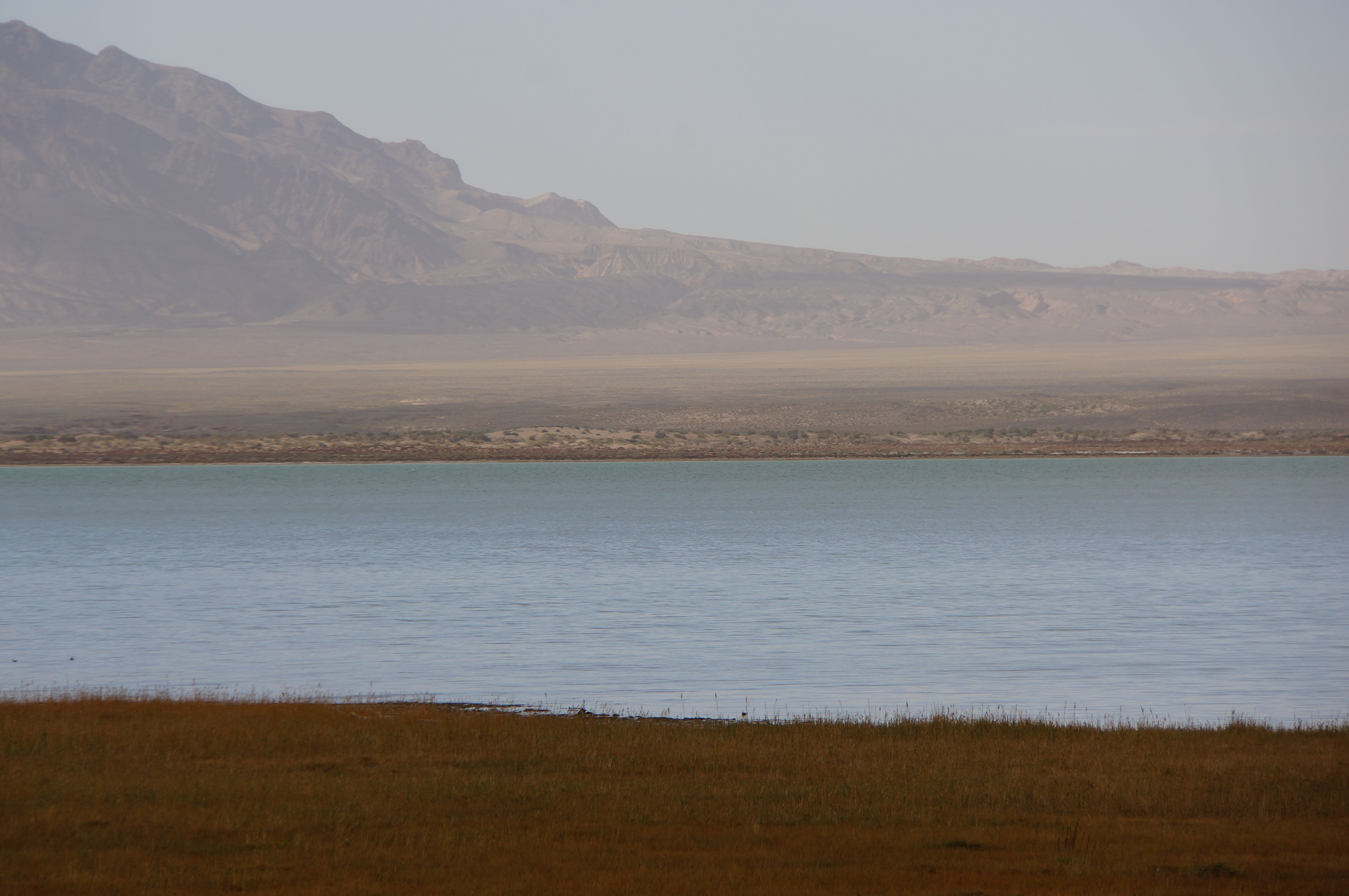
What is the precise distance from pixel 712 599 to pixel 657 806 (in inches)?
821

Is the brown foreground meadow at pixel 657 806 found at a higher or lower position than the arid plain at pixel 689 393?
lower

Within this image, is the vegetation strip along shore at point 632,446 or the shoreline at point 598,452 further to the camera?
the vegetation strip along shore at point 632,446

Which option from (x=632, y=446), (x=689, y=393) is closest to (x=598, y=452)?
(x=632, y=446)

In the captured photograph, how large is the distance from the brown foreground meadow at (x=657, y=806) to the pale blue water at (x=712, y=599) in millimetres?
4307

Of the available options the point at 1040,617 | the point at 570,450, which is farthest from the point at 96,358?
the point at 1040,617

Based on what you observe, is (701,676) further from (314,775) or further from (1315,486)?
(1315,486)

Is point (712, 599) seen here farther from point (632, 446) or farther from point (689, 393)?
point (689, 393)

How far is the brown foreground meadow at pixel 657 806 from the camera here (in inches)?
379

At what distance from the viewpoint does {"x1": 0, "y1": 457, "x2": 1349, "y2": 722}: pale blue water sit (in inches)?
835

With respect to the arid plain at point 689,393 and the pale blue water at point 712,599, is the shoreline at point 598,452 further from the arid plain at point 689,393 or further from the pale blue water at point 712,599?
the pale blue water at point 712,599

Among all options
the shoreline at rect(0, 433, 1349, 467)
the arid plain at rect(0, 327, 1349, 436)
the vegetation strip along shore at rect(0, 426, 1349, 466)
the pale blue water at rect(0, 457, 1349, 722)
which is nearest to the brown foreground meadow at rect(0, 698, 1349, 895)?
the pale blue water at rect(0, 457, 1349, 722)

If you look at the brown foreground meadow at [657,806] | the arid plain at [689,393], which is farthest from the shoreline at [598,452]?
the brown foreground meadow at [657,806]

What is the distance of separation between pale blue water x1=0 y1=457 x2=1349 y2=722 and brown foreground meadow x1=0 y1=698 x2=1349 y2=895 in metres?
4.31

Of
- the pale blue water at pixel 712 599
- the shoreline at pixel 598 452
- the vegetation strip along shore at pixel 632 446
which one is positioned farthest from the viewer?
the vegetation strip along shore at pixel 632 446
